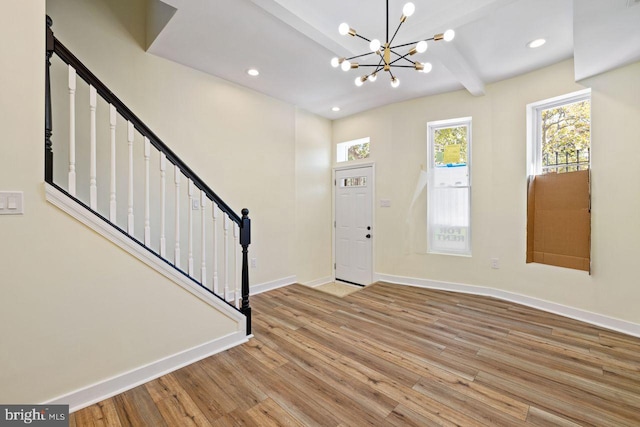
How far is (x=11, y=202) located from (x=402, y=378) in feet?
8.96

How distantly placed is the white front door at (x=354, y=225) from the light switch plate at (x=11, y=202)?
4232 mm

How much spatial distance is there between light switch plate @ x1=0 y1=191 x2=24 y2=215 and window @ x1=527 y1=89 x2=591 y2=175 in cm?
480

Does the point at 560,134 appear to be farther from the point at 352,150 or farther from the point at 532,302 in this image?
the point at 352,150

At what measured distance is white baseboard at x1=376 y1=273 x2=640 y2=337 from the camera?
9.15 ft

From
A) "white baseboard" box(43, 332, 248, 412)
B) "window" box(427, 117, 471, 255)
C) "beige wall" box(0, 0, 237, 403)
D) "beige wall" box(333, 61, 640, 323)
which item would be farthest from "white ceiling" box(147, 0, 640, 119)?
"white baseboard" box(43, 332, 248, 412)

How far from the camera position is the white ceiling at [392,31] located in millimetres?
Result: 2270

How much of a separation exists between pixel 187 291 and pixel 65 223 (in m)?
0.92

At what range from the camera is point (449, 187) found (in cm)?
417

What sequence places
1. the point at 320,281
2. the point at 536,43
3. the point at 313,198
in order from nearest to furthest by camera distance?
1. the point at 536,43
2. the point at 313,198
3. the point at 320,281

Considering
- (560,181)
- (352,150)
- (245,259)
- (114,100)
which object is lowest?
(245,259)

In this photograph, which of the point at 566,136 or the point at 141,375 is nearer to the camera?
the point at 141,375

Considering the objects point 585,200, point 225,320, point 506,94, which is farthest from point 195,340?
point 506,94

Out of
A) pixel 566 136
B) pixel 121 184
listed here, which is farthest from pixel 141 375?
pixel 566 136

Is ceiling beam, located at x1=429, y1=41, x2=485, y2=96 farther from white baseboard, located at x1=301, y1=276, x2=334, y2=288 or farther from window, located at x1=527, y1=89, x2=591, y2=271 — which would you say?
white baseboard, located at x1=301, y1=276, x2=334, y2=288
